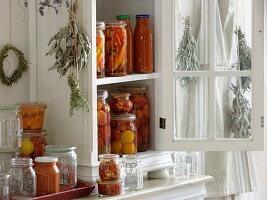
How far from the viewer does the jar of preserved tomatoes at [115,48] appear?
2.97 meters

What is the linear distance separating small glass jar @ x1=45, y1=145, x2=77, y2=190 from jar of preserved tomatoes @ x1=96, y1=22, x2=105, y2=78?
0.36 m

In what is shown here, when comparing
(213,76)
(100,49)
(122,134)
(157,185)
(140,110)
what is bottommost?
(157,185)

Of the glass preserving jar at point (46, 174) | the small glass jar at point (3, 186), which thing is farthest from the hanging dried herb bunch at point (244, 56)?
the small glass jar at point (3, 186)

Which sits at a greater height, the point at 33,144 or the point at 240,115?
the point at 240,115

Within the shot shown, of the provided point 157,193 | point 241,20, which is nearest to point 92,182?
point 157,193

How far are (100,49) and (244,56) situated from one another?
2.34 ft

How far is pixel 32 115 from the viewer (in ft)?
9.21

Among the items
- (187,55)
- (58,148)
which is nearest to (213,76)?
(187,55)

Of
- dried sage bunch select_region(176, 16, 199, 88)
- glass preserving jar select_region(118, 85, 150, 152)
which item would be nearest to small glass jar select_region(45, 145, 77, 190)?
glass preserving jar select_region(118, 85, 150, 152)

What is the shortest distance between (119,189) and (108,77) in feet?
1.59

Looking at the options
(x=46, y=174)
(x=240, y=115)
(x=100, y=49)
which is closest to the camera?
(x=46, y=174)

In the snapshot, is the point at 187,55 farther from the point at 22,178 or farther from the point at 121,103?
the point at 22,178

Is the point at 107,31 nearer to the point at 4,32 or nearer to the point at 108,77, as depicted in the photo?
the point at 108,77

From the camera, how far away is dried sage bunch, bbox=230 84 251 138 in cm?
318
